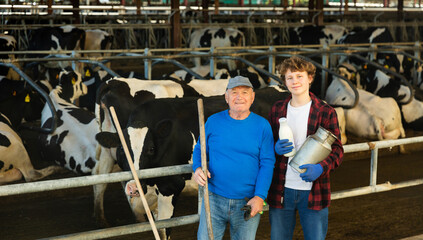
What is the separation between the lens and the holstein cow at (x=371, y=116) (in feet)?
30.8

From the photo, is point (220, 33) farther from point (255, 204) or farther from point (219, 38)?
point (255, 204)

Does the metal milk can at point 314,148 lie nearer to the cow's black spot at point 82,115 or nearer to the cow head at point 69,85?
the cow's black spot at point 82,115

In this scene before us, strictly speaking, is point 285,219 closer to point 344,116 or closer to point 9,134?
point 9,134

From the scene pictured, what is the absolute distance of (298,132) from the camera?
3.14 meters

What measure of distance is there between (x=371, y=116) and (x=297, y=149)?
6612mm

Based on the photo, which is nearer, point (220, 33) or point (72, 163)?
point (72, 163)

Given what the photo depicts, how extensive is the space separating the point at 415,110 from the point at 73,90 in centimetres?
585

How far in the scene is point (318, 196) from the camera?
10.3ft

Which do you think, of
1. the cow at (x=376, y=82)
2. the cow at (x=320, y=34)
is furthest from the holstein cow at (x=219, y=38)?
the cow at (x=376, y=82)

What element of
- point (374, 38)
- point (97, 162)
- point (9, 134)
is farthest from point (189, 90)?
point (374, 38)

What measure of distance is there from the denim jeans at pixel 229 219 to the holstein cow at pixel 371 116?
6.64 m

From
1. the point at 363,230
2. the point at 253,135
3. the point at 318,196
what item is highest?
the point at 253,135

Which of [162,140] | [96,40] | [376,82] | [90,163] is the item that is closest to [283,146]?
[162,140]

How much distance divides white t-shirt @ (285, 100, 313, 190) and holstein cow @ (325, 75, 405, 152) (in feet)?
21.4
